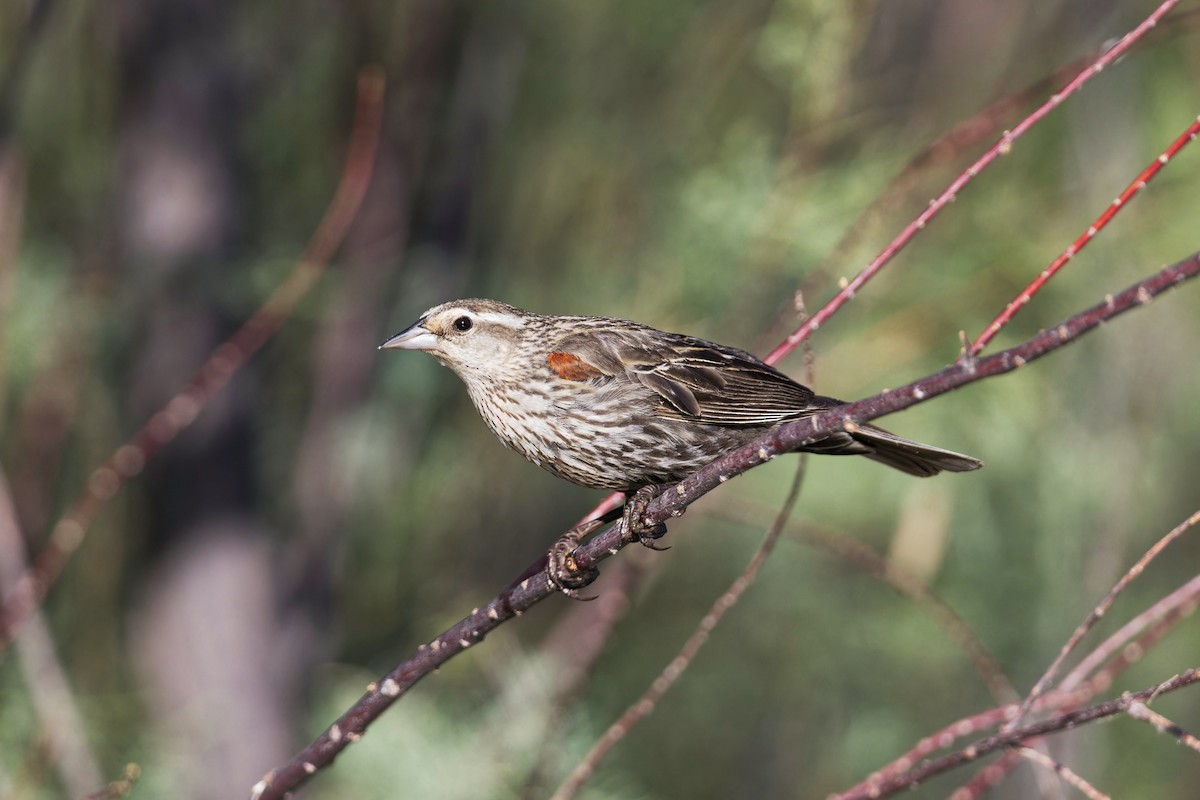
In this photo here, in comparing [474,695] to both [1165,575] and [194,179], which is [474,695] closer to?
[194,179]

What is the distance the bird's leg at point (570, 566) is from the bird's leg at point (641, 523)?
0.09 m

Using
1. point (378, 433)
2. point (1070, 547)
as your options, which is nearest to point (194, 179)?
point (378, 433)

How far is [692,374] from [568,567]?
2.47 feet

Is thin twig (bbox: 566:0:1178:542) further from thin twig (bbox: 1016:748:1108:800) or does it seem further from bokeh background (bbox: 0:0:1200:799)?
bokeh background (bbox: 0:0:1200:799)

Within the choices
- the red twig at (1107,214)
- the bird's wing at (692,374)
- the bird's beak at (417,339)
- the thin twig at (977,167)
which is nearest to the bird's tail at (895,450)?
the bird's wing at (692,374)

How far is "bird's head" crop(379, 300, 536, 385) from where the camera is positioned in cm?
313

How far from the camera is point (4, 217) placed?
149 inches

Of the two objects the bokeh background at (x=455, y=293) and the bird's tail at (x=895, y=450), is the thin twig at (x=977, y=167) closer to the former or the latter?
the bird's tail at (x=895, y=450)

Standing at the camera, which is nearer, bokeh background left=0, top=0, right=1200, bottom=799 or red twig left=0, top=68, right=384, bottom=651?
red twig left=0, top=68, right=384, bottom=651

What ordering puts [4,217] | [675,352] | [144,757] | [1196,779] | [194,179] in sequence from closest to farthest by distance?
[675,352], [4,217], [144,757], [194,179], [1196,779]

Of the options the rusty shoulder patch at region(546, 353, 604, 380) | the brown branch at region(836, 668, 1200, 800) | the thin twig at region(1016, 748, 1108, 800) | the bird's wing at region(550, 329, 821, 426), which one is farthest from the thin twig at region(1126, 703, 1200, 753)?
the rusty shoulder patch at region(546, 353, 604, 380)

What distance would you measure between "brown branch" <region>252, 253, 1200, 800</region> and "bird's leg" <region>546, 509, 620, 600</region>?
0.10 feet

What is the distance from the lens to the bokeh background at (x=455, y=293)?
4555 millimetres

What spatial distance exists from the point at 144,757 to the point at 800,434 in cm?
334
